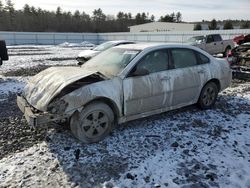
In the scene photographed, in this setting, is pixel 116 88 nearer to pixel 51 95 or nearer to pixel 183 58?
Result: pixel 51 95

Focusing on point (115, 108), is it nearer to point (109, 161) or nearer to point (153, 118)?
point (109, 161)

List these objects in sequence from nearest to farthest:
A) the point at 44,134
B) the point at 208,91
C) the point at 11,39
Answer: the point at 44,134, the point at 208,91, the point at 11,39

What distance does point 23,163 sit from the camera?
12.6 ft

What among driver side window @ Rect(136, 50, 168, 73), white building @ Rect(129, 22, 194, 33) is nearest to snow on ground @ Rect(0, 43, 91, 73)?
driver side window @ Rect(136, 50, 168, 73)

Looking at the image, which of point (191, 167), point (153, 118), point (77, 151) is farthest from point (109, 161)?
point (153, 118)

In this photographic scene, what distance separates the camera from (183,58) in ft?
18.2

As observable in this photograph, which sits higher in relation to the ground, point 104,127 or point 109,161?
point 104,127

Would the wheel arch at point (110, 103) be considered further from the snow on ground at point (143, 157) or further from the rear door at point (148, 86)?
the snow on ground at point (143, 157)

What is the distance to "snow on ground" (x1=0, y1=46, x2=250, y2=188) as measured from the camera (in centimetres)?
347

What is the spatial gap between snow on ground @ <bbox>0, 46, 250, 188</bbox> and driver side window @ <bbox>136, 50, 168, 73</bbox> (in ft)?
3.72

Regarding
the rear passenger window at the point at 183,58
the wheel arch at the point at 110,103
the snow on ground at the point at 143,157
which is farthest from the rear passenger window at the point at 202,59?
the wheel arch at the point at 110,103

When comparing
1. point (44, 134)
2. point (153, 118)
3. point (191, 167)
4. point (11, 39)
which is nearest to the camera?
point (191, 167)

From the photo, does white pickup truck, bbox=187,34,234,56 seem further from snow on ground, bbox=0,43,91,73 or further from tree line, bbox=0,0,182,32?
tree line, bbox=0,0,182,32

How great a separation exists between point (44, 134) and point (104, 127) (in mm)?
1173
